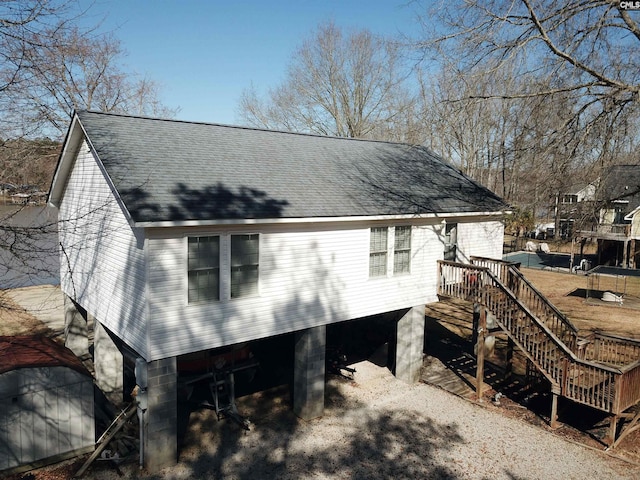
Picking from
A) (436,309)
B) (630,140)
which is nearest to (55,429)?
(630,140)

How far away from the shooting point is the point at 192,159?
40.1ft

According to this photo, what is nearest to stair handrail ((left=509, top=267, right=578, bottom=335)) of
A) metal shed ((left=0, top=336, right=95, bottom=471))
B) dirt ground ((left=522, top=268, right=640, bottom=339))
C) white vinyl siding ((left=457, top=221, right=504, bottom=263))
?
white vinyl siding ((left=457, top=221, right=504, bottom=263))

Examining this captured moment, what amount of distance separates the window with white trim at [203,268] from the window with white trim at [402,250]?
602 cm

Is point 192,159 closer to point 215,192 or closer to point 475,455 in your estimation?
point 215,192

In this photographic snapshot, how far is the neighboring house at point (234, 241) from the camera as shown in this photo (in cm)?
1020

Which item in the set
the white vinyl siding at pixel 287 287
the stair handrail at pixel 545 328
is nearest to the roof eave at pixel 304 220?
the white vinyl siding at pixel 287 287

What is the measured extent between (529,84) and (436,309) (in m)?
14.9

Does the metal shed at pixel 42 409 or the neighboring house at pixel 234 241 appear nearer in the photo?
the metal shed at pixel 42 409

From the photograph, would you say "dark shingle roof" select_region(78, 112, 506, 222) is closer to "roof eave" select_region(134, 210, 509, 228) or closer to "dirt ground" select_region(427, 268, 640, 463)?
"roof eave" select_region(134, 210, 509, 228)

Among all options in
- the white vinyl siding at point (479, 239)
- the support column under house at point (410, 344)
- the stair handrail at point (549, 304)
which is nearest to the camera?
the stair handrail at point (549, 304)

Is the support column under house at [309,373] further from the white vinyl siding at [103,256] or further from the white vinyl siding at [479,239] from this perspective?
the white vinyl siding at [479,239]

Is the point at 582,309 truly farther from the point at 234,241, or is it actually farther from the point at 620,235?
the point at 234,241

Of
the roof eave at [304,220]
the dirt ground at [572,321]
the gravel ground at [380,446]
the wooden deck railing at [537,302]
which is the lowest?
the gravel ground at [380,446]

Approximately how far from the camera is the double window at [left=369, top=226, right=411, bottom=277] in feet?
46.2
